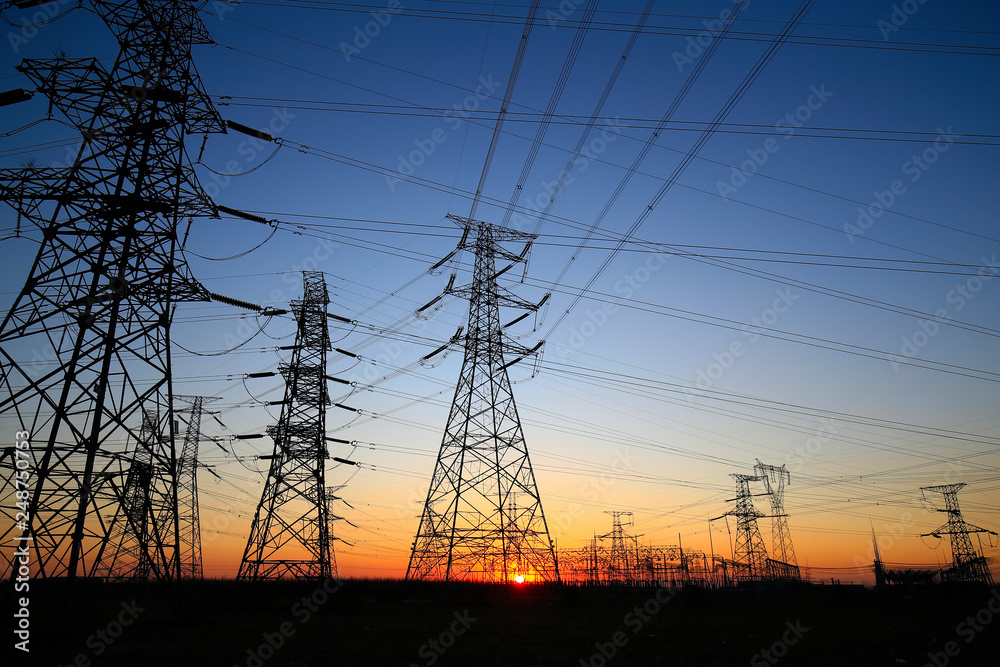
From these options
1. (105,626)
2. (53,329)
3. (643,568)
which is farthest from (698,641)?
(643,568)

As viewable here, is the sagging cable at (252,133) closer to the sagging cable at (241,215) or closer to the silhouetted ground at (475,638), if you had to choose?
the sagging cable at (241,215)

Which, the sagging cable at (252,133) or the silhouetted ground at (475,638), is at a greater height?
the sagging cable at (252,133)

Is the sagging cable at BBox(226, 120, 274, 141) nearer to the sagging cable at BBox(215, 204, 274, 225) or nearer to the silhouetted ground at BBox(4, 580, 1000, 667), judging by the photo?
the sagging cable at BBox(215, 204, 274, 225)

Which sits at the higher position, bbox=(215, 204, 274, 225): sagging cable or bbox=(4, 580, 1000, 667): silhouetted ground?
bbox=(215, 204, 274, 225): sagging cable

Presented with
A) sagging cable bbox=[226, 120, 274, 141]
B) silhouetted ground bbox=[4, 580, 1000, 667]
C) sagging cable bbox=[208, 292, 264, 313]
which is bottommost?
silhouetted ground bbox=[4, 580, 1000, 667]

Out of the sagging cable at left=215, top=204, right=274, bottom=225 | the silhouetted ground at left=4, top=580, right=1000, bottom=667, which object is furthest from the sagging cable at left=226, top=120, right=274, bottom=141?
the silhouetted ground at left=4, top=580, right=1000, bottom=667

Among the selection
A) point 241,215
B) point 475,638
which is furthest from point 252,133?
point 475,638

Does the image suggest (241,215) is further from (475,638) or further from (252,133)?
(475,638)

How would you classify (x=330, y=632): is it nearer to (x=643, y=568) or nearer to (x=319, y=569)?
(x=319, y=569)

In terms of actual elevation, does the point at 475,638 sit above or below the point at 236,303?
below

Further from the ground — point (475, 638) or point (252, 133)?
point (252, 133)

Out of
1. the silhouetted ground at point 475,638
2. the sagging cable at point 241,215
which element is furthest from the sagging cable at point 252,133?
the silhouetted ground at point 475,638
